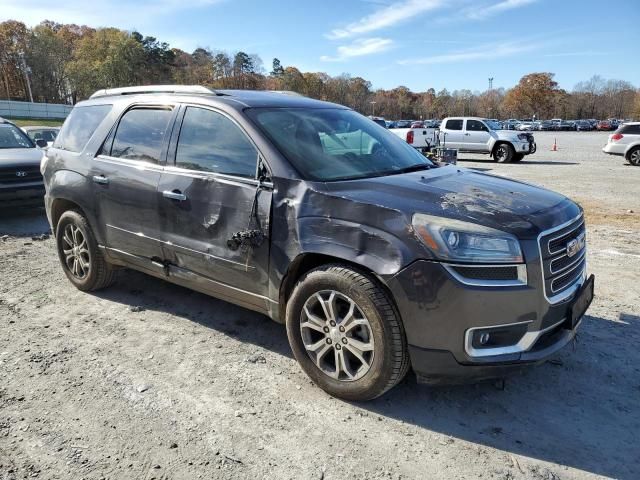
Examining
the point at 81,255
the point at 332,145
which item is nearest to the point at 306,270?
the point at 332,145

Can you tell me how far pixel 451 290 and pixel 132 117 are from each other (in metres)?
3.20

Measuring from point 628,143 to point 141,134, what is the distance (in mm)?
19755

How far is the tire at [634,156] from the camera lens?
1877 centimetres

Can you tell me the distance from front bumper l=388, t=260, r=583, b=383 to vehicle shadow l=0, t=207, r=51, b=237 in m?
6.85

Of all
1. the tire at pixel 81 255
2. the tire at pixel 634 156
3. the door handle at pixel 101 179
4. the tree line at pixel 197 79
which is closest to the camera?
the door handle at pixel 101 179

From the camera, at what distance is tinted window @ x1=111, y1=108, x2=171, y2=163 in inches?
160

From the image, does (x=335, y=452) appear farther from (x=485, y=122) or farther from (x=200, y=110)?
(x=485, y=122)

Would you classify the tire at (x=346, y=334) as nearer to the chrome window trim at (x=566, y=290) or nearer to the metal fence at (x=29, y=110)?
the chrome window trim at (x=566, y=290)

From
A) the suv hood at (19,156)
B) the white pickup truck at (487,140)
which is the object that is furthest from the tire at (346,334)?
the white pickup truck at (487,140)

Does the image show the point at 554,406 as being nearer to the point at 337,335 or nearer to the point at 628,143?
the point at 337,335

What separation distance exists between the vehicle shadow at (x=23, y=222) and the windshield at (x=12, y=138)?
133 centimetres

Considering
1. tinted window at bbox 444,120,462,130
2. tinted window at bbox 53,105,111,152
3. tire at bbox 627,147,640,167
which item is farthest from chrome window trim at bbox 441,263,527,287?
tinted window at bbox 444,120,462,130

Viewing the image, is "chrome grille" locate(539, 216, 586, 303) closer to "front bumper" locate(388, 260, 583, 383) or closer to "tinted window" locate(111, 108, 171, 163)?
"front bumper" locate(388, 260, 583, 383)

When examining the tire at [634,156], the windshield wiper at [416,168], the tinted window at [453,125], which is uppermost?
the tinted window at [453,125]
